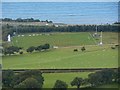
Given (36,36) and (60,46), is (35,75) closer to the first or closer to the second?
(60,46)

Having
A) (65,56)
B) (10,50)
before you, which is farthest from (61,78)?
(10,50)

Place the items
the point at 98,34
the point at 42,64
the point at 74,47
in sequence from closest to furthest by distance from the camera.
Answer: the point at 42,64 < the point at 74,47 < the point at 98,34

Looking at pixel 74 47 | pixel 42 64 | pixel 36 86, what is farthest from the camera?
pixel 74 47

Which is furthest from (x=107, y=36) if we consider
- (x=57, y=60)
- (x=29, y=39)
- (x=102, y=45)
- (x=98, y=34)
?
(x=57, y=60)

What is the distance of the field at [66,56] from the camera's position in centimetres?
546

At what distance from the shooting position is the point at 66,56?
6262 millimetres

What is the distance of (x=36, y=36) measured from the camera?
881 centimetres

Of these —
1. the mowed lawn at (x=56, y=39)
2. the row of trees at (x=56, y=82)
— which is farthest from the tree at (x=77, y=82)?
the mowed lawn at (x=56, y=39)

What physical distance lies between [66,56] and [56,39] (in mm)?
2013

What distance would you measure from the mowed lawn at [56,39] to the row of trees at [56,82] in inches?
121

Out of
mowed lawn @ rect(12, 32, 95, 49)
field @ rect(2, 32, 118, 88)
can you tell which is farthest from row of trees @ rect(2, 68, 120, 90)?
mowed lawn @ rect(12, 32, 95, 49)

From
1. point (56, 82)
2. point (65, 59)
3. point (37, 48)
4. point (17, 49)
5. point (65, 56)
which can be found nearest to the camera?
point (56, 82)

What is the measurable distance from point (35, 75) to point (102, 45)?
3.44m

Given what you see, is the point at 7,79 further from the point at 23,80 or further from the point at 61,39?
the point at 61,39
